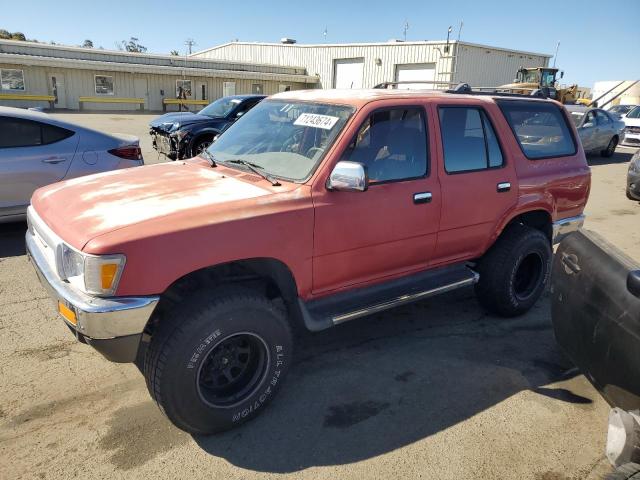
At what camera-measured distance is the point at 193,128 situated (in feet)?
34.3

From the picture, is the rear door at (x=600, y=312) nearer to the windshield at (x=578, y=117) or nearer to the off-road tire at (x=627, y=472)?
the off-road tire at (x=627, y=472)

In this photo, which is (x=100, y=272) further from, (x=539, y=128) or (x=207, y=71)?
(x=207, y=71)

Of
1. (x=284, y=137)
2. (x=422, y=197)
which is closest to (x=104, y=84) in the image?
(x=284, y=137)

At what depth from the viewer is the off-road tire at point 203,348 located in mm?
2568

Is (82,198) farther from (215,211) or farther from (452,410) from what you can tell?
(452,410)

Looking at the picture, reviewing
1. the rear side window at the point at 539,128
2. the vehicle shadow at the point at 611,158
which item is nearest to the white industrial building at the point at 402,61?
the vehicle shadow at the point at 611,158

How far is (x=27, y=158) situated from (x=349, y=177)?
457 centimetres

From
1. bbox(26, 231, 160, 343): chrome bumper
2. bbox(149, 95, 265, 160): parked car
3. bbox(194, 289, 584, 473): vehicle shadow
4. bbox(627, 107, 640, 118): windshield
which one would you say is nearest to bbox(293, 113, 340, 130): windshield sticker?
bbox(26, 231, 160, 343): chrome bumper

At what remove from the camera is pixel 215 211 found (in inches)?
105

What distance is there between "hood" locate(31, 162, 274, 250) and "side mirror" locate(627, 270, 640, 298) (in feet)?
6.26

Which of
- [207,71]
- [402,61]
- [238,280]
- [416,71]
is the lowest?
[238,280]

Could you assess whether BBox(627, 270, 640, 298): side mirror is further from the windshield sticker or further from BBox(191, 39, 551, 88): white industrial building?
BBox(191, 39, 551, 88): white industrial building

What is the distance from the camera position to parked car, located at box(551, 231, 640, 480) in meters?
2.24

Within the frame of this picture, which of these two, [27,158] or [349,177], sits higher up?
[349,177]
